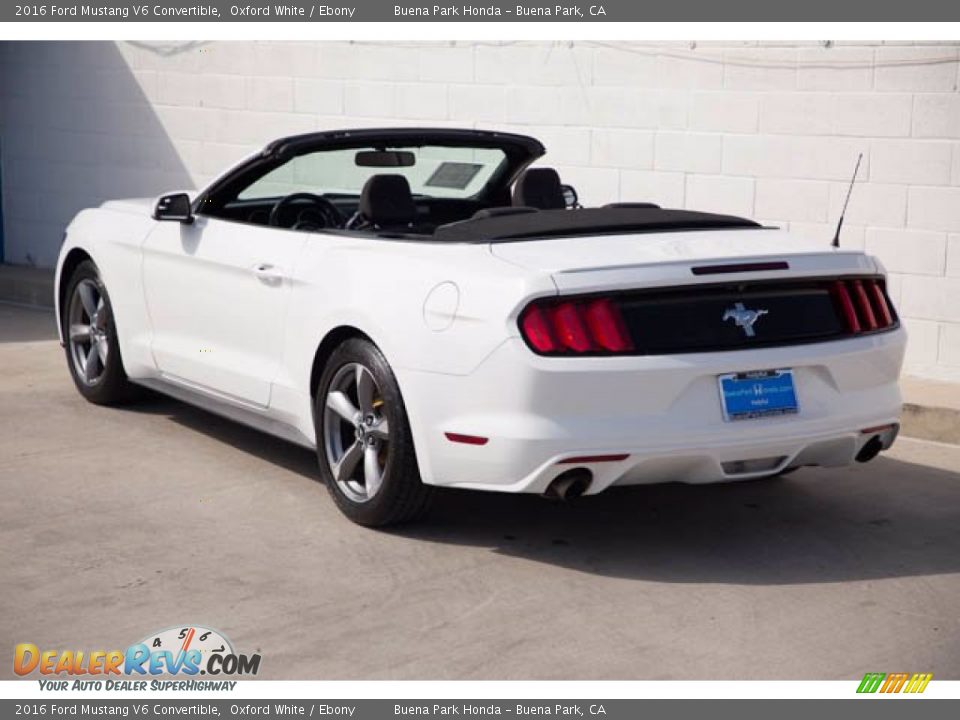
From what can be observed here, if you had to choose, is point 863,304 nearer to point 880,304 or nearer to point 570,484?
point 880,304

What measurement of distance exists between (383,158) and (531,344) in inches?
84.4

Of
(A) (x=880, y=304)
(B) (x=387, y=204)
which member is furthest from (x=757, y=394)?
(B) (x=387, y=204)

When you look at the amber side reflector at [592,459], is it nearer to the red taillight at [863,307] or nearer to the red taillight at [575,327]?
the red taillight at [575,327]

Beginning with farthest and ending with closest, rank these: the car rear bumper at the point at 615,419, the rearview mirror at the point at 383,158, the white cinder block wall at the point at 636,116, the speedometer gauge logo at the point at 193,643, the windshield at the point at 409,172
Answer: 1. the white cinder block wall at the point at 636,116
2. the windshield at the point at 409,172
3. the rearview mirror at the point at 383,158
4. the car rear bumper at the point at 615,419
5. the speedometer gauge logo at the point at 193,643

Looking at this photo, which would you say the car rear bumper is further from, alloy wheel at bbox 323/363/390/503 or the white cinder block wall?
the white cinder block wall

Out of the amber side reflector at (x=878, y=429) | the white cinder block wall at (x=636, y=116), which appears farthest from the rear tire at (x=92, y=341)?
the amber side reflector at (x=878, y=429)

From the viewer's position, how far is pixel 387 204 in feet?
21.5

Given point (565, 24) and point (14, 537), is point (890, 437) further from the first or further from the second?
point (565, 24)

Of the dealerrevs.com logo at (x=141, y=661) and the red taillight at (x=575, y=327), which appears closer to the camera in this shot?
the dealerrevs.com logo at (x=141, y=661)

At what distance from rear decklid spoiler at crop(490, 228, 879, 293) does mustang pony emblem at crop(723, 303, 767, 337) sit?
10cm

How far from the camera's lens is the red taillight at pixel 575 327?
5281mm

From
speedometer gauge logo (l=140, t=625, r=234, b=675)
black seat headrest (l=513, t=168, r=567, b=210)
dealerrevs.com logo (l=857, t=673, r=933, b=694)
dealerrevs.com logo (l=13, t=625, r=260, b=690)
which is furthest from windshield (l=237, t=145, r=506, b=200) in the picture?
dealerrevs.com logo (l=857, t=673, r=933, b=694)

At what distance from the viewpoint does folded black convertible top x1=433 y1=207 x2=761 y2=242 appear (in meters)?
5.91

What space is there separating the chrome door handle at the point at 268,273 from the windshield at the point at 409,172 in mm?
860
